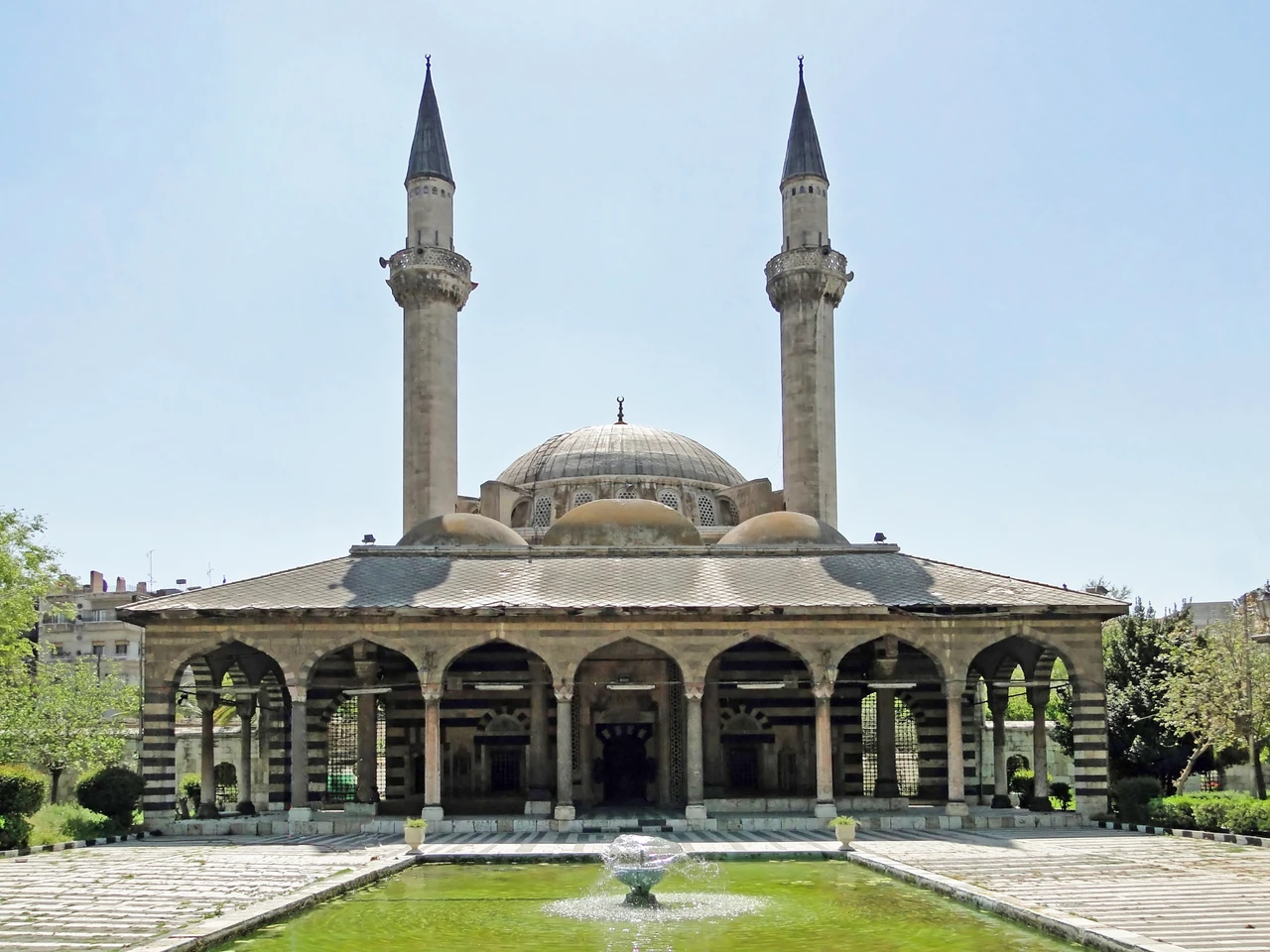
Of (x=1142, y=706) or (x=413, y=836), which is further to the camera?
(x=1142, y=706)

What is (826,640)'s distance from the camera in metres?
26.1

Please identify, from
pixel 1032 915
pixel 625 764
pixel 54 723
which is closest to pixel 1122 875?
pixel 1032 915

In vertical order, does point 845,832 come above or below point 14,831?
above

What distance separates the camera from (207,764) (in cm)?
2788

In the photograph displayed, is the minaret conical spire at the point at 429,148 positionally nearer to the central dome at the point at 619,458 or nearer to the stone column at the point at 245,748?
the central dome at the point at 619,458

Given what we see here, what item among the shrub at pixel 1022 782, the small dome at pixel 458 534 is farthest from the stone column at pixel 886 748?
the small dome at pixel 458 534

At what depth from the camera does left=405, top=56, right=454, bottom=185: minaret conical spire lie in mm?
42562

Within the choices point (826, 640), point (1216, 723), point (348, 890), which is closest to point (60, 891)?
point (348, 890)

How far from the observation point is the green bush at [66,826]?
23.6m

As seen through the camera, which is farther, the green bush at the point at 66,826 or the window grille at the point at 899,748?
the window grille at the point at 899,748

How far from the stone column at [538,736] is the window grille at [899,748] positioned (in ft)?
25.5

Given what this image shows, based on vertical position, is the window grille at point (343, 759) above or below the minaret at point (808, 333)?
below

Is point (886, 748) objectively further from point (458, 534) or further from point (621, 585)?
point (458, 534)

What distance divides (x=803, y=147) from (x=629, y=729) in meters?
22.5
